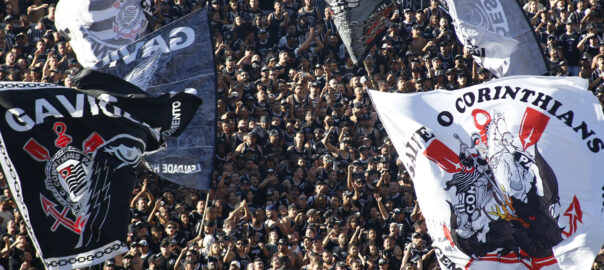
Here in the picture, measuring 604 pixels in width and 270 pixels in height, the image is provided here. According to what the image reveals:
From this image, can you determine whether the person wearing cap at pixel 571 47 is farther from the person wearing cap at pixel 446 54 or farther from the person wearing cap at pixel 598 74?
the person wearing cap at pixel 446 54

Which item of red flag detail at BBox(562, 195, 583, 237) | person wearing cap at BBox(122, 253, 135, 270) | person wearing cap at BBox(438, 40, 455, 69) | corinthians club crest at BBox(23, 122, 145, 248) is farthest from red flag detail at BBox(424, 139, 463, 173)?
person wearing cap at BBox(438, 40, 455, 69)

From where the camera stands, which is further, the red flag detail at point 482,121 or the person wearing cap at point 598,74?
the person wearing cap at point 598,74

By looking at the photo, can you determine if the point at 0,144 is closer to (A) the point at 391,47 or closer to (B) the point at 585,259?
(B) the point at 585,259

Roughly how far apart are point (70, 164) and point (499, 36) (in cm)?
549

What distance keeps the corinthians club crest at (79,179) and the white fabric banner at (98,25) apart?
4.76m

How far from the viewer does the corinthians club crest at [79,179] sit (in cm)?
897

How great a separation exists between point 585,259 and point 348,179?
15.4 ft

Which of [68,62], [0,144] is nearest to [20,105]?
[0,144]

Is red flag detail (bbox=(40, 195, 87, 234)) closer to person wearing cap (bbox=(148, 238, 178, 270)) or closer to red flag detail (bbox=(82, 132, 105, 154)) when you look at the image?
red flag detail (bbox=(82, 132, 105, 154))

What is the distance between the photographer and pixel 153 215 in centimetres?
1289

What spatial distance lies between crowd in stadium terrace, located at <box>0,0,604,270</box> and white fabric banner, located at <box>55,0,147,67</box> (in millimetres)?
705

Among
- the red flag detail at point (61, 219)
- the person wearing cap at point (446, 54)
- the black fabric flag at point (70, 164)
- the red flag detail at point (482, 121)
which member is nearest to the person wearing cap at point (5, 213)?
the black fabric flag at point (70, 164)

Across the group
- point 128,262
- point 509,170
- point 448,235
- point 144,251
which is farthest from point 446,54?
point 448,235

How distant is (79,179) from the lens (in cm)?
912
